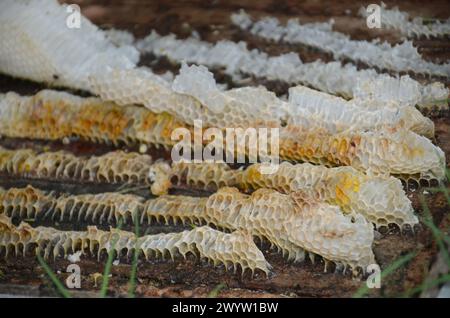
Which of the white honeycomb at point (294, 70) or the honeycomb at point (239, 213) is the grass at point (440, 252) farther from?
the white honeycomb at point (294, 70)

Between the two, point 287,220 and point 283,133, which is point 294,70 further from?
point 287,220

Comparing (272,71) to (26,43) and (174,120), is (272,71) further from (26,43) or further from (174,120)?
(26,43)

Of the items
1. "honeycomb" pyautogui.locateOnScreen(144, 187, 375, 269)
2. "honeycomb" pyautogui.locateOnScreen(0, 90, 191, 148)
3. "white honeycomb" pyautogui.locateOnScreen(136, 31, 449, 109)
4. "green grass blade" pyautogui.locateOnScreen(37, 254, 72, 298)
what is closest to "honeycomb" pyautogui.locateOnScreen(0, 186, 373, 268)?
"honeycomb" pyautogui.locateOnScreen(144, 187, 375, 269)

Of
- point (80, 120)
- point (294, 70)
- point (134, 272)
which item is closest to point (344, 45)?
point (294, 70)

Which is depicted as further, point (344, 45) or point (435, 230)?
point (344, 45)

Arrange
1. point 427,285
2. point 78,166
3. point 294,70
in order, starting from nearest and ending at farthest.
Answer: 1. point 427,285
2. point 78,166
3. point 294,70
